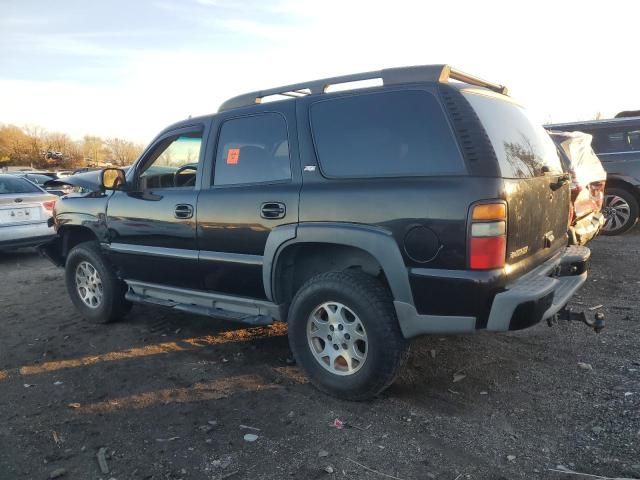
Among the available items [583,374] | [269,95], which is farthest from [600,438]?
[269,95]

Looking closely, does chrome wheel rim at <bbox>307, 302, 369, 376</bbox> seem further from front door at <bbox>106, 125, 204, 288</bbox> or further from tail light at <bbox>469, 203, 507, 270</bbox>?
front door at <bbox>106, 125, 204, 288</bbox>

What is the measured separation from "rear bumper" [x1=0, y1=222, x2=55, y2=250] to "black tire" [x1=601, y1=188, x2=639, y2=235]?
30.9ft

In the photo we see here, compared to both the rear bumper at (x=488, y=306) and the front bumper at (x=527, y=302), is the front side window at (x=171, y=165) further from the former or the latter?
the front bumper at (x=527, y=302)

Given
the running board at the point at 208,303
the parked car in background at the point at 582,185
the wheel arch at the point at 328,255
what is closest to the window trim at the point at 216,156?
the wheel arch at the point at 328,255

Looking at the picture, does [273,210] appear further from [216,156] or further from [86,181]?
[86,181]

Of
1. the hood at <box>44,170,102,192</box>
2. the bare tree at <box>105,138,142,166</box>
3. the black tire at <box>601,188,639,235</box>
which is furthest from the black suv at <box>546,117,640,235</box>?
the bare tree at <box>105,138,142,166</box>

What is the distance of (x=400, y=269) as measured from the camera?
2932 millimetres

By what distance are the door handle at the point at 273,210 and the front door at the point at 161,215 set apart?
753 millimetres

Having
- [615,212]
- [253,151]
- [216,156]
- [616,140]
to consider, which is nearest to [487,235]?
[253,151]

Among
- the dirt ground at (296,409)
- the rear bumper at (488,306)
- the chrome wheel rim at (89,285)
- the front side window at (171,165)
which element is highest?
the front side window at (171,165)

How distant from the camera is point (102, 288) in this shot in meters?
4.94

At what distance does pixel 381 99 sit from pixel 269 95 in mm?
1045

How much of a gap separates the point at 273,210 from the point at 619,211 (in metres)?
7.60

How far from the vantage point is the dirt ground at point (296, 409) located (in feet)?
8.62
